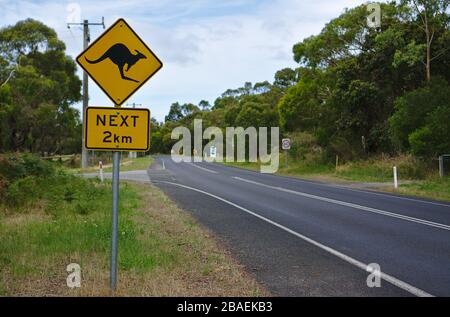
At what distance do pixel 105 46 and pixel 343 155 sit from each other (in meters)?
31.4

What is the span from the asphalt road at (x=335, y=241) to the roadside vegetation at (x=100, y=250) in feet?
2.12

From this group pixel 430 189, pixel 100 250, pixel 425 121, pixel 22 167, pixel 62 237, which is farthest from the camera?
pixel 425 121

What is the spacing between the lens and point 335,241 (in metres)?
9.55

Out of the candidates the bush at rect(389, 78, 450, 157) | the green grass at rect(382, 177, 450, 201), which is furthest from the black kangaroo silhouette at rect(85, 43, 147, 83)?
the bush at rect(389, 78, 450, 157)

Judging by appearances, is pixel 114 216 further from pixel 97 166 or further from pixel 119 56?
pixel 97 166

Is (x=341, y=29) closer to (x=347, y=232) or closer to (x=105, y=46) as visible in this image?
(x=347, y=232)

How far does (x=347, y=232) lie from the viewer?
10.5 meters

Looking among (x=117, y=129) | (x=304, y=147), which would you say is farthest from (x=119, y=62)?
(x=304, y=147)

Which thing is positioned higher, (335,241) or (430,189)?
(430,189)

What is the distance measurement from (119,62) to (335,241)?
5753 mm

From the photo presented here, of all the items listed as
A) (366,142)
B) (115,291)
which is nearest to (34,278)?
(115,291)

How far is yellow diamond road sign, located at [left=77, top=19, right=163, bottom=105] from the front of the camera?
227 inches

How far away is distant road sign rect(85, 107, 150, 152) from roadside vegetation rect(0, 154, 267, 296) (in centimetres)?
173

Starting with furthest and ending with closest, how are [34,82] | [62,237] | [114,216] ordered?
[34,82]
[62,237]
[114,216]
